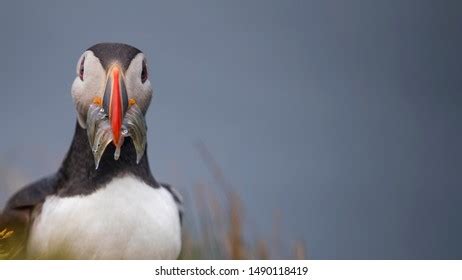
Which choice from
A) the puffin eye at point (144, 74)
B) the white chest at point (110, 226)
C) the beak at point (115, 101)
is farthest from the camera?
the puffin eye at point (144, 74)

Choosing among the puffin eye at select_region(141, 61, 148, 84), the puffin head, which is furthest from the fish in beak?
the puffin eye at select_region(141, 61, 148, 84)

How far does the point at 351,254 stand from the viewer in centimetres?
609

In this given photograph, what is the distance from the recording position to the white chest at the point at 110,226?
134 inches

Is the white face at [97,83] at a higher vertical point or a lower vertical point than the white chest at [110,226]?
higher

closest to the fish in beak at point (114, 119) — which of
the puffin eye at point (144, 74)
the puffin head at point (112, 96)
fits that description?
the puffin head at point (112, 96)

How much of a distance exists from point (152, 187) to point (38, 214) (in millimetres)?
358

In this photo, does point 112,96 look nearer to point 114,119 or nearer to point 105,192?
point 114,119

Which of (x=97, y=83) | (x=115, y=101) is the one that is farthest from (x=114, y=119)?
(x=97, y=83)

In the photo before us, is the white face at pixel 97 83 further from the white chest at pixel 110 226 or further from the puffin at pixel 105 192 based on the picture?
the white chest at pixel 110 226

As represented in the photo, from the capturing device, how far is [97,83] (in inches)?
135

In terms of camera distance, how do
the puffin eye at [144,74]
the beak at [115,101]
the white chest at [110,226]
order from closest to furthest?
1. the beak at [115,101]
2. the white chest at [110,226]
3. the puffin eye at [144,74]
